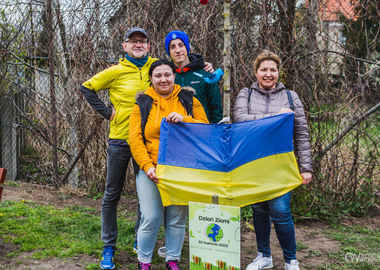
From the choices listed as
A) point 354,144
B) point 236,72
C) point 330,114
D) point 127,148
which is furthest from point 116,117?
point 354,144

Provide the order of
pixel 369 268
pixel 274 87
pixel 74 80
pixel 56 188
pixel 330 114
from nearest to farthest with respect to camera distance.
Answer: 1. pixel 274 87
2. pixel 369 268
3. pixel 330 114
4. pixel 74 80
5. pixel 56 188

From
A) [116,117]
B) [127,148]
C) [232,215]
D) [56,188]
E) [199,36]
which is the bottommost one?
[56,188]

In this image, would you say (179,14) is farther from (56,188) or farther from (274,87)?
(56,188)

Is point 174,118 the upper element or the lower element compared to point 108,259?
upper

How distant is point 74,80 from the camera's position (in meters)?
5.75

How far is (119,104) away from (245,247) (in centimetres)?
209

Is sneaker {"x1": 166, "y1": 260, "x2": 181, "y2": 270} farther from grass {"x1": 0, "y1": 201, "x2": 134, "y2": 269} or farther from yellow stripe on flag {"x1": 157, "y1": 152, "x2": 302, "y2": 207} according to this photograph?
grass {"x1": 0, "y1": 201, "x2": 134, "y2": 269}

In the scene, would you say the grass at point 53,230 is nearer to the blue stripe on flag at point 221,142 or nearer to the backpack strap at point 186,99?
the blue stripe on flag at point 221,142

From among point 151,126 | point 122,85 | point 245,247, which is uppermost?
point 122,85

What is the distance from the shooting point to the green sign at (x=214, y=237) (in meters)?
2.48

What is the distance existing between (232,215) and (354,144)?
2981mm

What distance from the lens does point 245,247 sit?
13.0ft

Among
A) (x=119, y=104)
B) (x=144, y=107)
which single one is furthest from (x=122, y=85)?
(x=144, y=107)

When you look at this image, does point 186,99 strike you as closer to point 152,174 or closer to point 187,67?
point 187,67
